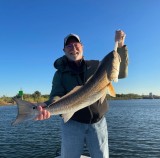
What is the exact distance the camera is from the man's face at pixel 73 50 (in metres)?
5.99

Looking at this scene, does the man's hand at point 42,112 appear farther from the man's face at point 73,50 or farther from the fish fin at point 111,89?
the man's face at point 73,50

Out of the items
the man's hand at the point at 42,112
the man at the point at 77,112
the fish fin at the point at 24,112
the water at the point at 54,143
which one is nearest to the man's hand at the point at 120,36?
the man at the point at 77,112

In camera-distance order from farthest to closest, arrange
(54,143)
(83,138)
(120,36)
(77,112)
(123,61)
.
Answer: (54,143)
(83,138)
(77,112)
(123,61)
(120,36)

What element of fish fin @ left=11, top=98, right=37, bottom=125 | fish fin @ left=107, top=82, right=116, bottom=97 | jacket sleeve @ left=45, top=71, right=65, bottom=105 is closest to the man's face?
jacket sleeve @ left=45, top=71, right=65, bottom=105

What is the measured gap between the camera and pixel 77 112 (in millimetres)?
5973

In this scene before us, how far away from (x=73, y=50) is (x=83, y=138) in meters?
1.80

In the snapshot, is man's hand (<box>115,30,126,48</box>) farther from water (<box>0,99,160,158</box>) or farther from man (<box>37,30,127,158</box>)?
water (<box>0,99,160,158</box>)

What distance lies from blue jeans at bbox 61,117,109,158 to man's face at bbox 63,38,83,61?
1.30m

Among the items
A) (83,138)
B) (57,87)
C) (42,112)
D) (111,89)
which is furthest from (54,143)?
(111,89)

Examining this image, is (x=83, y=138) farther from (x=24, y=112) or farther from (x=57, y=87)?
(x=24, y=112)

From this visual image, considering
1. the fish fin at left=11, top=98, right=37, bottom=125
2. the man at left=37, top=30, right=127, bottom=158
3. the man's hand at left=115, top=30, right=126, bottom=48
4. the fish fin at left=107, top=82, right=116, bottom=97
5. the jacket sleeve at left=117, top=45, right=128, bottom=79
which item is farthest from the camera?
the man at left=37, top=30, right=127, bottom=158

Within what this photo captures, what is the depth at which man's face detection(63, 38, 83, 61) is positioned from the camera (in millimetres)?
5988

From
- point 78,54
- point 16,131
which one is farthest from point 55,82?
point 16,131

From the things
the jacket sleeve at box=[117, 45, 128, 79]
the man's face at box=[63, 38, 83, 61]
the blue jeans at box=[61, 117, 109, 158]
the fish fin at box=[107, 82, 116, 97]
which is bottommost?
the blue jeans at box=[61, 117, 109, 158]
